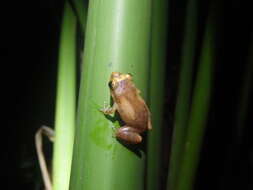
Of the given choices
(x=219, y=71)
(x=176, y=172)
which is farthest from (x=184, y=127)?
(x=219, y=71)

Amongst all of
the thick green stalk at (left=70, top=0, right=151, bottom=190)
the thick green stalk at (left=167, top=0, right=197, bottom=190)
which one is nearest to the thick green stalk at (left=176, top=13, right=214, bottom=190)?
the thick green stalk at (left=167, top=0, right=197, bottom=190)

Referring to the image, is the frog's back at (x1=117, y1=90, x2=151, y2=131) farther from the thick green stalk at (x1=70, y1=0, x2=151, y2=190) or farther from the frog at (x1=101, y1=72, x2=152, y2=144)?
the thick green stalk at (x1=70, y1=0, x2=151, y2=190)

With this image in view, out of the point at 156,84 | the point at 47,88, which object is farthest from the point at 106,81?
the point at 47,88

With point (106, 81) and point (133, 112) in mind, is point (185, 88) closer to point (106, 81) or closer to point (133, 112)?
point (133, 112)

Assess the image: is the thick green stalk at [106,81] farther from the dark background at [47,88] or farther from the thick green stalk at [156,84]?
the dark background at [47,88]

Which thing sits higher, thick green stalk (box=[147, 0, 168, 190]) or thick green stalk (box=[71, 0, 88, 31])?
thick green stalk (box=[71, 0, 88, 31])

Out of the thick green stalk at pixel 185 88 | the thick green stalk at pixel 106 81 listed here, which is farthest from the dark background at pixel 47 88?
the thick green stalk at pixel 106 81
